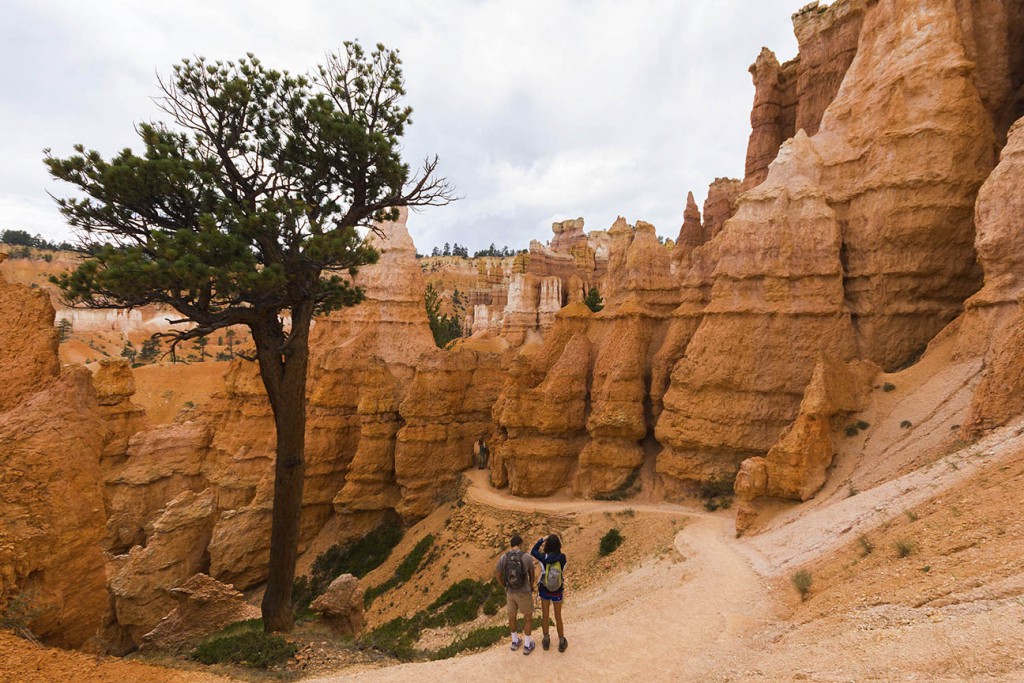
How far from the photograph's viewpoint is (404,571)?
70.7ft

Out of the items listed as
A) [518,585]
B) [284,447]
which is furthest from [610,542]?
[284,447]

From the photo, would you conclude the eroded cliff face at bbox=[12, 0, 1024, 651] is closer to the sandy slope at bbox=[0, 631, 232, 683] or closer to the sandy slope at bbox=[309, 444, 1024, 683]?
the sandy slope at bbox=[0, 631, 232, 683]

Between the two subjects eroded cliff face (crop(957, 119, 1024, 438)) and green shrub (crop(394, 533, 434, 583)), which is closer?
eroded cliff face (crop(957, 119, 1024, 438))

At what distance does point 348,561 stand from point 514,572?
1898 centimetres

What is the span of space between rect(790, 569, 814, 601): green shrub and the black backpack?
5.50 m

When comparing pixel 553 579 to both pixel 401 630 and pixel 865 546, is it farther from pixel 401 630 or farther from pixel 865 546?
pixel 401 630

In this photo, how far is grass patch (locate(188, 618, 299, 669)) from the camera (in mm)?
8445

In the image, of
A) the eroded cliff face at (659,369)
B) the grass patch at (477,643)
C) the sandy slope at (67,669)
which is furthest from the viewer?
the grass patch at (477,643)

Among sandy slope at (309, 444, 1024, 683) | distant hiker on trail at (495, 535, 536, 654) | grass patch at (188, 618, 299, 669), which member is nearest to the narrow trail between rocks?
sandy slope at (309, 444, 1024, 683)

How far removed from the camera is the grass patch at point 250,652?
332 inches

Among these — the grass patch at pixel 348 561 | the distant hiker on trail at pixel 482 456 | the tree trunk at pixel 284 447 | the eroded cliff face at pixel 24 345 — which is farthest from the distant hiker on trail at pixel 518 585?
the distant hiker on trail at pixel 482 456

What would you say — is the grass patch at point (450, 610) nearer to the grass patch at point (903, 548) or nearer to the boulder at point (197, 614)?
the boulder at point (197, 614)

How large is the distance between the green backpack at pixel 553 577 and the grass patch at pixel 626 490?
13.5m

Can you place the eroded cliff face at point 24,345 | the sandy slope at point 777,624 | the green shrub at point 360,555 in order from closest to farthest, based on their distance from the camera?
the sandy slope at point 777,624
the eroded cliff face at point 24,345
the green shrub at point 360,555
